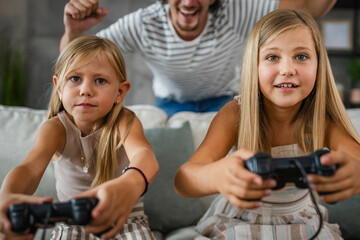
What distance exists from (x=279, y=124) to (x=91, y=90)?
1.89ft

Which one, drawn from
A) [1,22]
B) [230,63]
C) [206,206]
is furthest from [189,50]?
[1,22]

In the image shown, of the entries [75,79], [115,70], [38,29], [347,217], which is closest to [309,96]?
[347,217]

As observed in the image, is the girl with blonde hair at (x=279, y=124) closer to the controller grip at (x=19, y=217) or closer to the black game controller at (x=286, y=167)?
the black game controller at (x=286, y=167)

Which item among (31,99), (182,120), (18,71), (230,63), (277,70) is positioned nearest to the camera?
(277,70)

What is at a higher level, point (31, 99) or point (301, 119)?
point (301, 119)

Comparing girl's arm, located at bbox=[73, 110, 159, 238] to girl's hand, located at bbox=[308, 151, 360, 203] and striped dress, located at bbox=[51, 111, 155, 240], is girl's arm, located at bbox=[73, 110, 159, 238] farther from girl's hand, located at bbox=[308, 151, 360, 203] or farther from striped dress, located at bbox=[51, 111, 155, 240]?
girl's hand, located at bbox=[308, 151, 360, 203]

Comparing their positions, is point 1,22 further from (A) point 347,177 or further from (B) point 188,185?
(A) point 347,177

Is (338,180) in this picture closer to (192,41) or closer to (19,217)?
(19,217)

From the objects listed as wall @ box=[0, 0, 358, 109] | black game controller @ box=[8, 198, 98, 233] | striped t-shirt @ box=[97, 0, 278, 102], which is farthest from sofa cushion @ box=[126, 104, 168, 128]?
wall @ box=[0, 0, 358, 109]

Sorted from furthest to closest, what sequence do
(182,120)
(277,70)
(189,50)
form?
(189,50), (182,120), (277,70)

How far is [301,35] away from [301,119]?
26 centimetres

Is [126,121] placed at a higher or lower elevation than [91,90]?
lower

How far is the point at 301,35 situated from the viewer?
1.08 metres

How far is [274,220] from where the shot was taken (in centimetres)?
115
